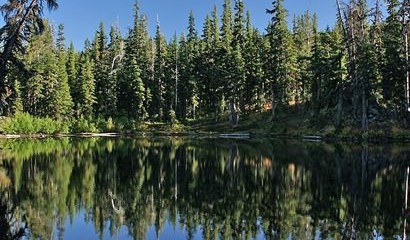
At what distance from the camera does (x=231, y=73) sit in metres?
76.6

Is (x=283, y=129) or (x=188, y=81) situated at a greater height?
(x=188, y=81)

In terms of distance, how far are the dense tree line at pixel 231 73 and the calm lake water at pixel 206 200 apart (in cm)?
2829

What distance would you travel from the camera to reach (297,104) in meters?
75.1

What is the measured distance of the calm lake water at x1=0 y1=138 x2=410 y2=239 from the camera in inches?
501

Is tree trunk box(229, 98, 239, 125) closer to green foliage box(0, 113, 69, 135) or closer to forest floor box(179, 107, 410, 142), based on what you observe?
forest floor box(179, 107, 410, 142)

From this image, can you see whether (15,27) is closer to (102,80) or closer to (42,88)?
(42,88)

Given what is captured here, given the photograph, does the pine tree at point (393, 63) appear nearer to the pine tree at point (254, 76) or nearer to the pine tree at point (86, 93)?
the pine tree at point (254, 76)

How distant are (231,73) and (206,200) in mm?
60561

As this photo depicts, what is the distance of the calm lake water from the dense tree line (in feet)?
92.8

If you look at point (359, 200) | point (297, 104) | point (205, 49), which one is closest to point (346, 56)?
point (297, 104)

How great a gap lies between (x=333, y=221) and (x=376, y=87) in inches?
1707

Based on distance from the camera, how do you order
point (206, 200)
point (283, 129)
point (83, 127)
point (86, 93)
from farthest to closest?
point (86, 93) < point (83, 127) < point (283, 129) < point (206, 200)

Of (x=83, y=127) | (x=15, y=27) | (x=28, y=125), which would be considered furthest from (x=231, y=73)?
(x=15, y=27)

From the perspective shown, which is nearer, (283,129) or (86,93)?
(283,129)
